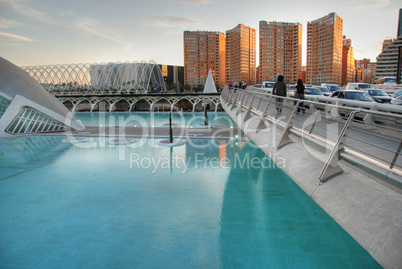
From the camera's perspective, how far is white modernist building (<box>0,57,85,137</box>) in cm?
2433

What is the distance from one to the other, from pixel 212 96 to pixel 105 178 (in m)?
34.0

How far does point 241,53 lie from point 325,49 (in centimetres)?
3803

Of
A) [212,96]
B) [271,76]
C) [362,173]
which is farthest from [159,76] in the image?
[271,76]

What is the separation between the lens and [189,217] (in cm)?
820

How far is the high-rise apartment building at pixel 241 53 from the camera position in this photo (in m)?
142

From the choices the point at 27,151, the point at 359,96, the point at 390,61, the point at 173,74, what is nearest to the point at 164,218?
the point at 359,96

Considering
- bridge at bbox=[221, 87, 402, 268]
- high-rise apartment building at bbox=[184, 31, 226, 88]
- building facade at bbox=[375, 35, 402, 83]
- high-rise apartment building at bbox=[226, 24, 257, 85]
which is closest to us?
bridge at bbox=[221, 87, 402, 268]

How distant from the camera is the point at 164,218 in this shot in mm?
8164

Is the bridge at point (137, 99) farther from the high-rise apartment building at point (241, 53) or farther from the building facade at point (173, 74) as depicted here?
the high-rise apartment building at point (241, 53)

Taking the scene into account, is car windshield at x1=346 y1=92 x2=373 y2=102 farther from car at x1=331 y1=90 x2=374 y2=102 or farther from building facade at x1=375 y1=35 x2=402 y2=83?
building facade at x1=375 y1=35 x2=402 y2=83

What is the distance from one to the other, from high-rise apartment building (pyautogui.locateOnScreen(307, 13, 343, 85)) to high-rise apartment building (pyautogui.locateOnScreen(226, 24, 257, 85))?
27.9 meters

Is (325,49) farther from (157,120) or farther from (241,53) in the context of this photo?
(157,120)

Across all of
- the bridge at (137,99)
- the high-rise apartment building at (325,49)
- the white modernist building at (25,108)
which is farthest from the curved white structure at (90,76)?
the high-rise apartment building at (325,49)

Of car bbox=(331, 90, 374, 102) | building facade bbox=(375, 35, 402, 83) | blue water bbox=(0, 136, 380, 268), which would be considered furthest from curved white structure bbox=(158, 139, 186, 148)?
building facade bbox=(375, 35, 402, 83)
